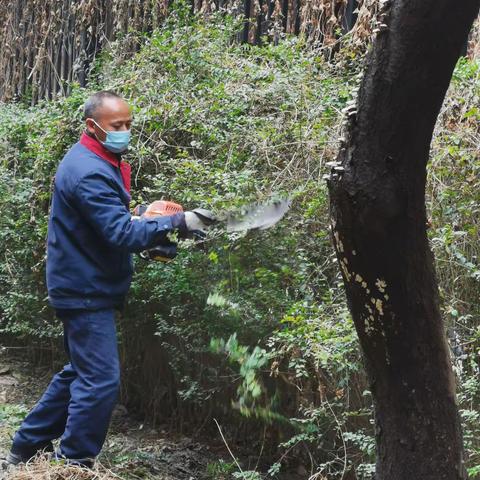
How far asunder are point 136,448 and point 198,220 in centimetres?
209

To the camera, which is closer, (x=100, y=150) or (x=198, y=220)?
(x=198, y=220)

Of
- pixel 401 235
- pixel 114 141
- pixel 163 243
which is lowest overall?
pixel 163 243

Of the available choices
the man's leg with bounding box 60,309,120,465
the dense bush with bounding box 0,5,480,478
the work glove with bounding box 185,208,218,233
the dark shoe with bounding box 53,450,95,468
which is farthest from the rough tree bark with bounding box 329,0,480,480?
the dark shoe with bounding box 53,450,95,468

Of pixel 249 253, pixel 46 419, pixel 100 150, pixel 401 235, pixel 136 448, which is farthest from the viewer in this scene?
pixel 136 448

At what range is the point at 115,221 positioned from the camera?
189 inches

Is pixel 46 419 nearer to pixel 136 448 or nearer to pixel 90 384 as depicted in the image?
pixel 90 384

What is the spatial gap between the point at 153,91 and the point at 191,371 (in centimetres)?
205

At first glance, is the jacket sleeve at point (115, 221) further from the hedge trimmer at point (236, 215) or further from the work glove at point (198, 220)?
the hedge trimmer at point (236, 215)

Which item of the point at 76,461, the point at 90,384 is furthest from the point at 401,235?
the point at 76,461

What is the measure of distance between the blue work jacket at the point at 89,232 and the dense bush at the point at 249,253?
0.64 m

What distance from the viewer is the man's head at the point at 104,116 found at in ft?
16.9

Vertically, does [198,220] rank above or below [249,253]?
above

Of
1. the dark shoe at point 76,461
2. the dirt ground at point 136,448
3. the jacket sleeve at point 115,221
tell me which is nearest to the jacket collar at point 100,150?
the jacket sleeve at point 115,221

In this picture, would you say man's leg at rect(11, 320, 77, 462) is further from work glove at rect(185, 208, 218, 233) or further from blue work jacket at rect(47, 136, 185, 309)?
work glove at rect(185, 208, 218, 233)
